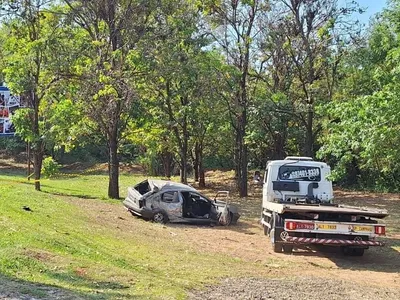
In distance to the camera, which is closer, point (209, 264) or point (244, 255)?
point (209, 264)

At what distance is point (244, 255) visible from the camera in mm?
12344

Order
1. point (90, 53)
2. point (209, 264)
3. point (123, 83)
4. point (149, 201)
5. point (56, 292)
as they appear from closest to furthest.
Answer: point (56, 292)
point (209, 264)
point (149, 201)
point (123, 83)
point (90, 53)

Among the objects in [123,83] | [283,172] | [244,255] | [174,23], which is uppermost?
[174,23]

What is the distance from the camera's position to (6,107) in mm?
25359

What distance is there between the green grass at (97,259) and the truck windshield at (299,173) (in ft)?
11.7

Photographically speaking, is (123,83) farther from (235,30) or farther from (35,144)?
(235,30)

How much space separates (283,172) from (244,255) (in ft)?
11.5

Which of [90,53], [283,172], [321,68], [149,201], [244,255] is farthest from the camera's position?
[321,68]

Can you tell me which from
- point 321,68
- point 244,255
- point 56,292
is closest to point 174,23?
point 321,68

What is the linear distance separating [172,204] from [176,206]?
0.15 meters

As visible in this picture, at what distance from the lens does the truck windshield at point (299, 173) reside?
15.0 m

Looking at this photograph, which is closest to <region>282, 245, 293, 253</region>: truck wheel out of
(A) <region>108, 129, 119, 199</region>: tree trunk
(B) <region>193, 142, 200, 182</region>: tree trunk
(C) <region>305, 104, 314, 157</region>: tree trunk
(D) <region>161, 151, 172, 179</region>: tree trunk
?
(A) <region>108, 129, 119, 199</region>: tree trunk

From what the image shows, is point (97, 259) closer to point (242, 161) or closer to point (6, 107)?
point (6, 107)

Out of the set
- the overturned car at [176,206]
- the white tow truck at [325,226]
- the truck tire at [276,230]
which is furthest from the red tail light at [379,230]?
the overturned car at [176,206]
